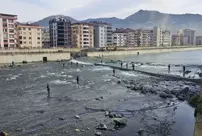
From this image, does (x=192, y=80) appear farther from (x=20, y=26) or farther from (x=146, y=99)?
(x=20, y=26)

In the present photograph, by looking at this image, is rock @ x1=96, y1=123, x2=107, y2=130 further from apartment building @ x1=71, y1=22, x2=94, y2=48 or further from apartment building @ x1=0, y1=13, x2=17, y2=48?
apartment building @ x1=71, y1=22, x2=94, y2=48

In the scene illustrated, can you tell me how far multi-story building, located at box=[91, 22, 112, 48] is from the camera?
533ft

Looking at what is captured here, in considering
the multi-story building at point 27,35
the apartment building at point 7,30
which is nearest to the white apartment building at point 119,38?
the multi-story building at point 27,35

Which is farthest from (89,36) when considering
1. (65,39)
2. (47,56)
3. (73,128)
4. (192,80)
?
(73,128)

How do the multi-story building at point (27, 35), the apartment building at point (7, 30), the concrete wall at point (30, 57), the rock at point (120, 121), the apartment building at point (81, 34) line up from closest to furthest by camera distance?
1. the rock at point (120, 121)
2. the concrete wall at point (30, 57)
3. the apartment building at point (7, 30)
4. the multi-story building at point (27, 35)
5. the apartment building at point (81, 34)

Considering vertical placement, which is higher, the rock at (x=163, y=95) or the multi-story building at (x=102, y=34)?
the multi-story building at (x=102, y=34)

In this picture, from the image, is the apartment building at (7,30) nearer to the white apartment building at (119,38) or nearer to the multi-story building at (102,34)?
the multi-story building at (102,34)

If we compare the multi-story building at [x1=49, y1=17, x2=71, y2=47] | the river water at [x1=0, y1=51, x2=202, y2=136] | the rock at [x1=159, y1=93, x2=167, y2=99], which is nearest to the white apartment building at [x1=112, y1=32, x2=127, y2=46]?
the multi-story building at [x1=49, y1=17, x2=71, y2=47]

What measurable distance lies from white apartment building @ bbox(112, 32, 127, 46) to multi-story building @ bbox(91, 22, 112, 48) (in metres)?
10.8

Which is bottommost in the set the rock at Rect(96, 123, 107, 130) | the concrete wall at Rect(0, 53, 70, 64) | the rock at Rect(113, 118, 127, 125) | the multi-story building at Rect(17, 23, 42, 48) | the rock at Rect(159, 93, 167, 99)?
the rock at Rect(96, 123, 107, 130)

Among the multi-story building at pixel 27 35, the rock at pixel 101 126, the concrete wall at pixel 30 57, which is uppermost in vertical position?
the multi-story building at pixel 27 35

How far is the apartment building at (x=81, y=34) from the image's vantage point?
145000 mm

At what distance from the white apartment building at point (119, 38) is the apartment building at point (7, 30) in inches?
3497

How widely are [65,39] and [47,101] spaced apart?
4630 inches
